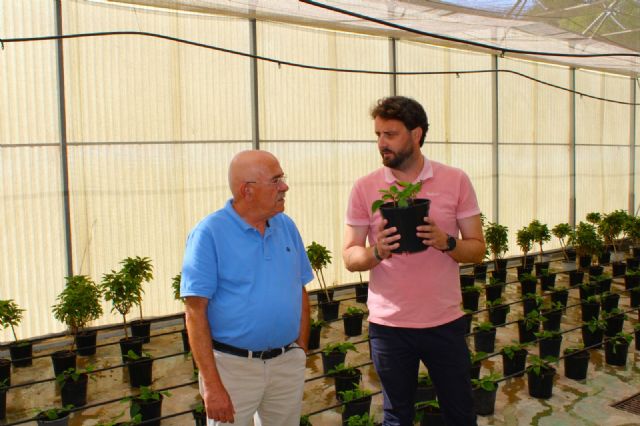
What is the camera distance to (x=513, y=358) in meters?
4.33

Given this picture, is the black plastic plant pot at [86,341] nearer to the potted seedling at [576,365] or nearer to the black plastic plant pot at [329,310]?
the black plastic plant pot at [329,310]

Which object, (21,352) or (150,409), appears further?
(21,352)

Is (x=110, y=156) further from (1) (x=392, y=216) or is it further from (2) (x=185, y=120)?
(1) (x=392, y=216)

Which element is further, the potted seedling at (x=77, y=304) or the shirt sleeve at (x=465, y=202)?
the potted seedling at (x=77, y=304)

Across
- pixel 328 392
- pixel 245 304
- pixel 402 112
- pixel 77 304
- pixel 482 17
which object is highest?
pixel 482 17

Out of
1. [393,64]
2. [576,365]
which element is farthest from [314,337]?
[393,64]

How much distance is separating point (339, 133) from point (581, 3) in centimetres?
322

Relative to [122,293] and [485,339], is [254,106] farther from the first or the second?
[485,339]

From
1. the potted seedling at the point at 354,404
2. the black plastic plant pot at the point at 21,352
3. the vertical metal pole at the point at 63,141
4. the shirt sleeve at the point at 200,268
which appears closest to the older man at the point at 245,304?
the shirt sleeve at the point at 200,268

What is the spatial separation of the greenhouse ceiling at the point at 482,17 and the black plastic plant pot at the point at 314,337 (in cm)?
257

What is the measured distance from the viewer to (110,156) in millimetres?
5574

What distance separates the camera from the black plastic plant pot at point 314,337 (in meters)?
5.05

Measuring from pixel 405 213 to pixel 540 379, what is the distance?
2527mm

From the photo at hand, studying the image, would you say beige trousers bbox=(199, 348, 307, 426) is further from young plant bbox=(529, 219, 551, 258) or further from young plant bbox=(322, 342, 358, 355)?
young plant bbox=(529, 219, 551, 258)
